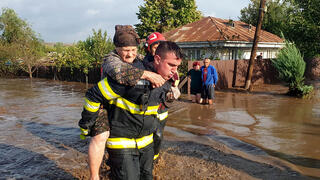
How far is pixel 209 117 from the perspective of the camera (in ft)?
28.7

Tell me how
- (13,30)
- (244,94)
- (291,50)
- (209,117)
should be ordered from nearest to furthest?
(209,117), (291,50), (244,94), (13,30)

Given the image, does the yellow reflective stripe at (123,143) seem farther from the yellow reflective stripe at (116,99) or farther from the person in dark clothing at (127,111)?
the yellow reflective stripe at (116,99)

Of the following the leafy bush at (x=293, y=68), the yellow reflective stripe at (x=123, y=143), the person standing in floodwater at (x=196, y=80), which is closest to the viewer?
the yellow reflective stripe at (x=123, y=143)

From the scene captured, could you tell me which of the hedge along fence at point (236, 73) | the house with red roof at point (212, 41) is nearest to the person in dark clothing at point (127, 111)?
the hedge along fence at point (236, 73)

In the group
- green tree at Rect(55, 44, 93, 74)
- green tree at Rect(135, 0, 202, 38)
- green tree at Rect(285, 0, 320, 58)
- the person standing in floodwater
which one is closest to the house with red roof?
green tree at Rect(285, 0, 320, 58)

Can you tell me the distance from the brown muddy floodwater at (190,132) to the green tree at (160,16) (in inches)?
982

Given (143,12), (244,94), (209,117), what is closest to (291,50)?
(244,94)

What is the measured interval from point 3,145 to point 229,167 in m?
4.60

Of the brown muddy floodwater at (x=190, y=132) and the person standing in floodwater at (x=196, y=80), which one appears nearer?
the brown muddy floodwater at (x=190, y=132)

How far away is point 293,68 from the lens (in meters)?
12.7

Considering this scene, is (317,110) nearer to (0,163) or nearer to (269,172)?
(269,172)

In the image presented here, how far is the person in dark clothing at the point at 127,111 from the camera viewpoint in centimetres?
248

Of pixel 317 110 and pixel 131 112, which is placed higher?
pixel 131 112

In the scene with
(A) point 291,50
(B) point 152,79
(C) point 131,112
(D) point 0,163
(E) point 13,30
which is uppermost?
(E) point 13,30
